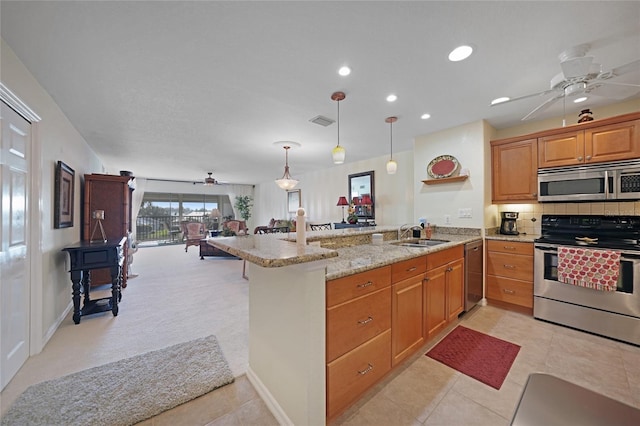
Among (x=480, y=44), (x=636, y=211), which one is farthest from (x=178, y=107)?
(x=636, y=211)

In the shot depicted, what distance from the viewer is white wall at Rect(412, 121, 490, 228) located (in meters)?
3.18

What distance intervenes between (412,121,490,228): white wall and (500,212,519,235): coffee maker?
1.52ft

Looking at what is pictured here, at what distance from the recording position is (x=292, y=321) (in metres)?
1.33

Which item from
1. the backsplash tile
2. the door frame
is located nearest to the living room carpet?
the door frame

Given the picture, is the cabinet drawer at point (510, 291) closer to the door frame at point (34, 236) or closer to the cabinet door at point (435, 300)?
the cabinet door at point (435, 300)

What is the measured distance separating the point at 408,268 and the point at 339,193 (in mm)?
4703

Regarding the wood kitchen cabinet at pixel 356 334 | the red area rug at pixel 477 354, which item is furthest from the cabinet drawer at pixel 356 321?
the red area rug at pixel 477 354

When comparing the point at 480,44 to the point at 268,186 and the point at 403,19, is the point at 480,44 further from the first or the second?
the point at 268,186

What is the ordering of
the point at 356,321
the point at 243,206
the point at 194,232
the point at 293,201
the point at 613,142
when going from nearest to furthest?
1. the point at 356,321
2. the point at 613,142
3. the point at 194,232
4. the point at 293,201
5. the point at 243,206

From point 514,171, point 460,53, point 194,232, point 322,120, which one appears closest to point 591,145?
point 514,171

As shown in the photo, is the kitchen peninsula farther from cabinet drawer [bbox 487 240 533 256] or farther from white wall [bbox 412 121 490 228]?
white wall [bbox 412 121 490 228]

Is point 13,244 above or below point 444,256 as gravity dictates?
above

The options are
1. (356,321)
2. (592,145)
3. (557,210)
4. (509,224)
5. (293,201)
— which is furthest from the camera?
(293,201)

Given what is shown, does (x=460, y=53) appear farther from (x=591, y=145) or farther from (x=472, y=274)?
(x=472, y=274)
